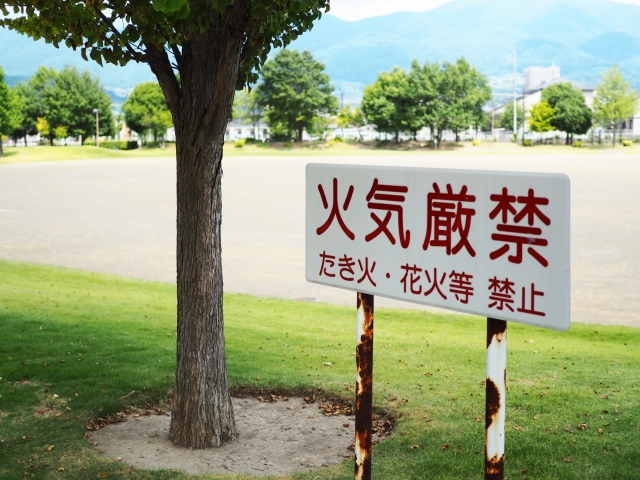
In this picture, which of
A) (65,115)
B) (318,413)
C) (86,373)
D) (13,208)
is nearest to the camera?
(318,413)

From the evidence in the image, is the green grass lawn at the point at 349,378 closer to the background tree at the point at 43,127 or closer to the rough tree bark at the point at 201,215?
the rough tree bark at the point at 201,215

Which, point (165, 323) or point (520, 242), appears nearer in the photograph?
point (520, 242)

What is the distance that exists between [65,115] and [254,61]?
90.1 meters

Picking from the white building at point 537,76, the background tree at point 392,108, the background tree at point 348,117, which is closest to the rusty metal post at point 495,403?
the background tree at point 392,108

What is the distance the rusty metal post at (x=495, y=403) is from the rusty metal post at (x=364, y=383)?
62 cm

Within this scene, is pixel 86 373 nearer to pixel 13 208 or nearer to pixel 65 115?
pixel 13 208

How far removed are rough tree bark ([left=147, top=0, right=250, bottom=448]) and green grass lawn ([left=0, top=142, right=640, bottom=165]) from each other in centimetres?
6178

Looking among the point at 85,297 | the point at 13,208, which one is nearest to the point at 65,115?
the point at 13,208

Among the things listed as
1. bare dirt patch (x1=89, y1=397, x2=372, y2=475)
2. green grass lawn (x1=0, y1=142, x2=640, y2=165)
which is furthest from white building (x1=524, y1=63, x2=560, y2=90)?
bare dirt patch (x1=89, y1=397, x2=372, y2=475)

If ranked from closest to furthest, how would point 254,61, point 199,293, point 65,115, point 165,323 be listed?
point 199,293
point 254,61
point 165,323
point 65,115

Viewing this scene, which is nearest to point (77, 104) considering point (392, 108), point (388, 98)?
point (392, 108)

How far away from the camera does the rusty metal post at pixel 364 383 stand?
132 inches

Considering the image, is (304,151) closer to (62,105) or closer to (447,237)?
(62,105)

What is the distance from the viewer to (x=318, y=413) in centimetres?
595
